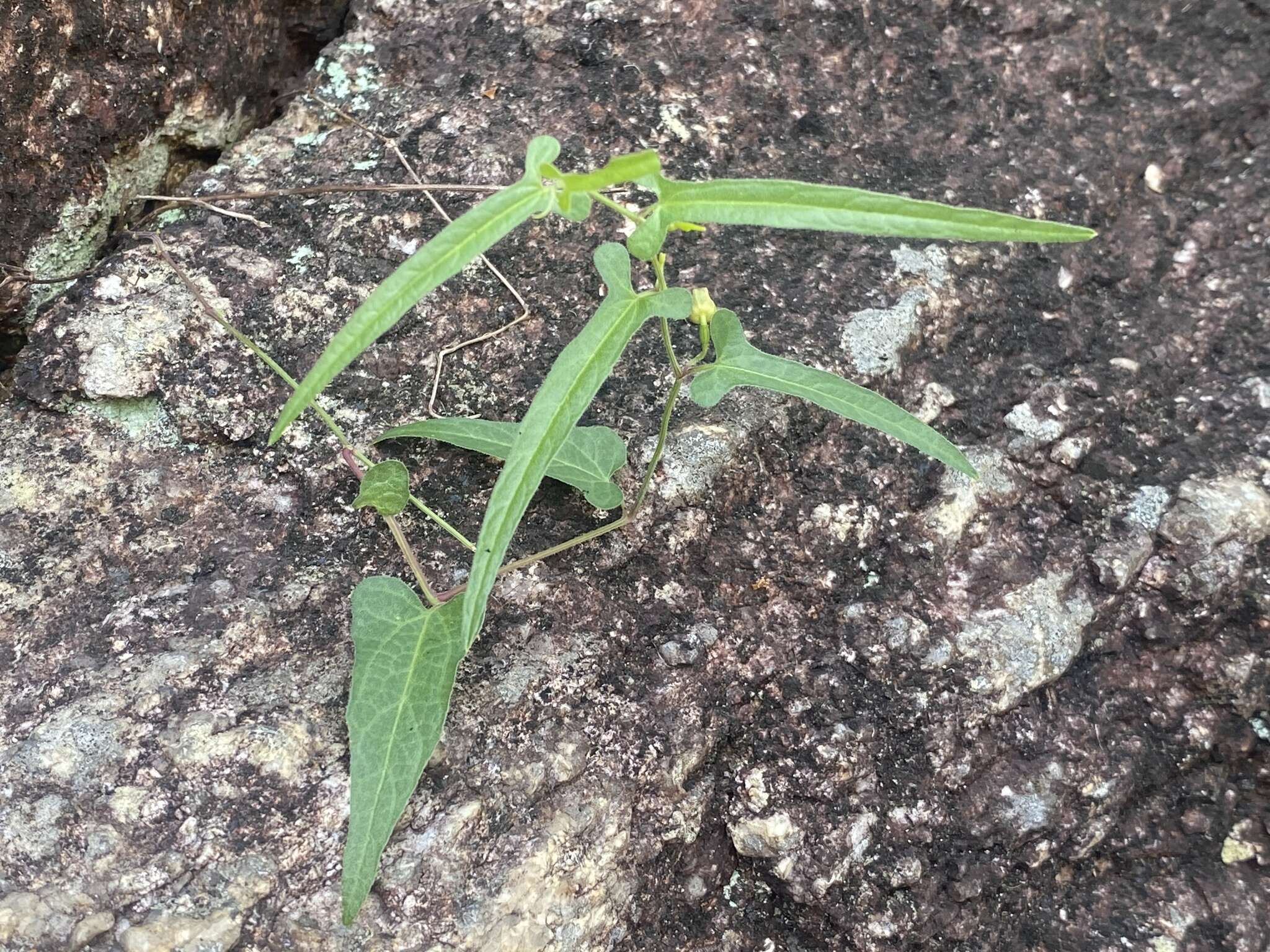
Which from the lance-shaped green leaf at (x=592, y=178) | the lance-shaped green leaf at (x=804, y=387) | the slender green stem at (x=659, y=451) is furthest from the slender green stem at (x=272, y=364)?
the lance-shaped green leaf at (x=592, y=178)

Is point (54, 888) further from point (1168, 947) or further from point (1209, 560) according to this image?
point (1209, 560)

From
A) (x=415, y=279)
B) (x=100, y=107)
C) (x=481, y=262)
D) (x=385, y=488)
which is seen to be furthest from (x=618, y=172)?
(x=100, y=107)

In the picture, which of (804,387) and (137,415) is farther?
(137,415)

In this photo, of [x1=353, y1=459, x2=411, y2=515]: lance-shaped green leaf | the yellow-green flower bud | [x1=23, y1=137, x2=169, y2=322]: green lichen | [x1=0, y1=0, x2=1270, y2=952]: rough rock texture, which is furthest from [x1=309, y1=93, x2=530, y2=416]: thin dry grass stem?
the yellow-green flower bud

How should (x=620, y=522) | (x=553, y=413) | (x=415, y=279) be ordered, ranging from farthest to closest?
(x=620, y=522)
(x=553, y=413)
(x=415, y=279)

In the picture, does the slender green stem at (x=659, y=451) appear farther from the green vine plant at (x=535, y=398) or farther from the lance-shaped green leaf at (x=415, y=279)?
the lance-shaped green leaf at (x=415, y=279)

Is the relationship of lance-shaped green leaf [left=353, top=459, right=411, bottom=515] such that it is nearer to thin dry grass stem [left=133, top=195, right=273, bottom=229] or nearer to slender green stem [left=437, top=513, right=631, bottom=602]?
slender green stem [left=437, top=513, right=631, bottom=602]

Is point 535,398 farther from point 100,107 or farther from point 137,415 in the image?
point 100,107

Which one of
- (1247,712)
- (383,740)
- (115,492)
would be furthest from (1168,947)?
(115,492)
